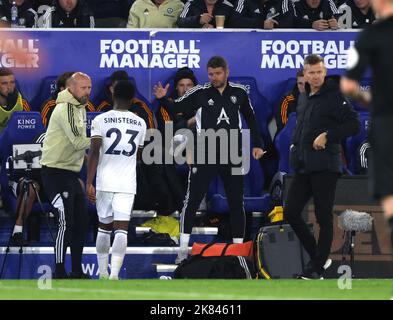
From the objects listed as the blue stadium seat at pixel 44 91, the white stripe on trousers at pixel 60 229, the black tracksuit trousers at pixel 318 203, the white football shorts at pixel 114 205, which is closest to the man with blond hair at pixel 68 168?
the white stripe on trousers at pixel 60 229

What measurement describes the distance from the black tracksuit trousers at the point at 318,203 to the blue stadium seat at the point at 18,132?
351 cm

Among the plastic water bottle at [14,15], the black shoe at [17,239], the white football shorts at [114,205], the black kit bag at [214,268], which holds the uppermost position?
the plastic water bottle at [14,15]

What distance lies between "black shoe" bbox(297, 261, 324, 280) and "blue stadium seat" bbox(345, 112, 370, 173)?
104 inches

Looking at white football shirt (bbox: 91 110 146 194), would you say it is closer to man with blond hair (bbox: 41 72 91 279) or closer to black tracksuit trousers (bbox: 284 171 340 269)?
man with blond hair (bbox: 41 72 91 279)

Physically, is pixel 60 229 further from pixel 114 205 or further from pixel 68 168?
pixel 114 205

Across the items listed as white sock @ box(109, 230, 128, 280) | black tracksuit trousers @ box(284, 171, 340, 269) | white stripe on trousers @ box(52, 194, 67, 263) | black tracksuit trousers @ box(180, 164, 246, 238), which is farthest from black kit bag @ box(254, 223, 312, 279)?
white stripe on trousers @ box(52, 194, 67, 263)

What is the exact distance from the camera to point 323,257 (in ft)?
40.3

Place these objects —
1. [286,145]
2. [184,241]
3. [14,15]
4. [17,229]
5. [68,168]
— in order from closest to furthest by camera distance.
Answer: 1. [68,168]
2. [184,241]
3. [17,229]
4. [286,145]
5. [14,15]

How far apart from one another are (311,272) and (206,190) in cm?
206

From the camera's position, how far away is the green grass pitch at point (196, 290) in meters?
10.6

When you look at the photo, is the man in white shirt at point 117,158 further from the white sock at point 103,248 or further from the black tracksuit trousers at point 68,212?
the black tracksuit trousers at point 68,212

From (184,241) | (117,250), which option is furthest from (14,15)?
(117,250)

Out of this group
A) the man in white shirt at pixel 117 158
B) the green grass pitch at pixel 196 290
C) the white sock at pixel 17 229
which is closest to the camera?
the green grass pitch at pixel 196 290

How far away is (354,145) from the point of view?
15039mm
